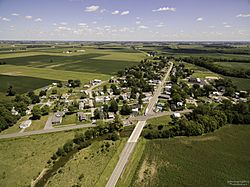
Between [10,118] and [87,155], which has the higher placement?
[10,118]

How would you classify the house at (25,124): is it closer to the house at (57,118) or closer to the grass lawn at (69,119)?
the house at (57,118)

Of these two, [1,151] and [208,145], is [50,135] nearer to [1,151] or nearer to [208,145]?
[1,151]

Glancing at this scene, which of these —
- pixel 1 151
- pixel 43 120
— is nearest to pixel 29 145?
pixel 1 151

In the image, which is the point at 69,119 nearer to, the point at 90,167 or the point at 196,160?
the point at 90,167

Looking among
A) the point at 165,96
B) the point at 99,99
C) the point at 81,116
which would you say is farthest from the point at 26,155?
the point at 165,96

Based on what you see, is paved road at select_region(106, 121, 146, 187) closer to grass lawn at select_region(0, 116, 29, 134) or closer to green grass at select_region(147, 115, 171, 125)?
green grass at select_region(147, 115, 171, 125)
